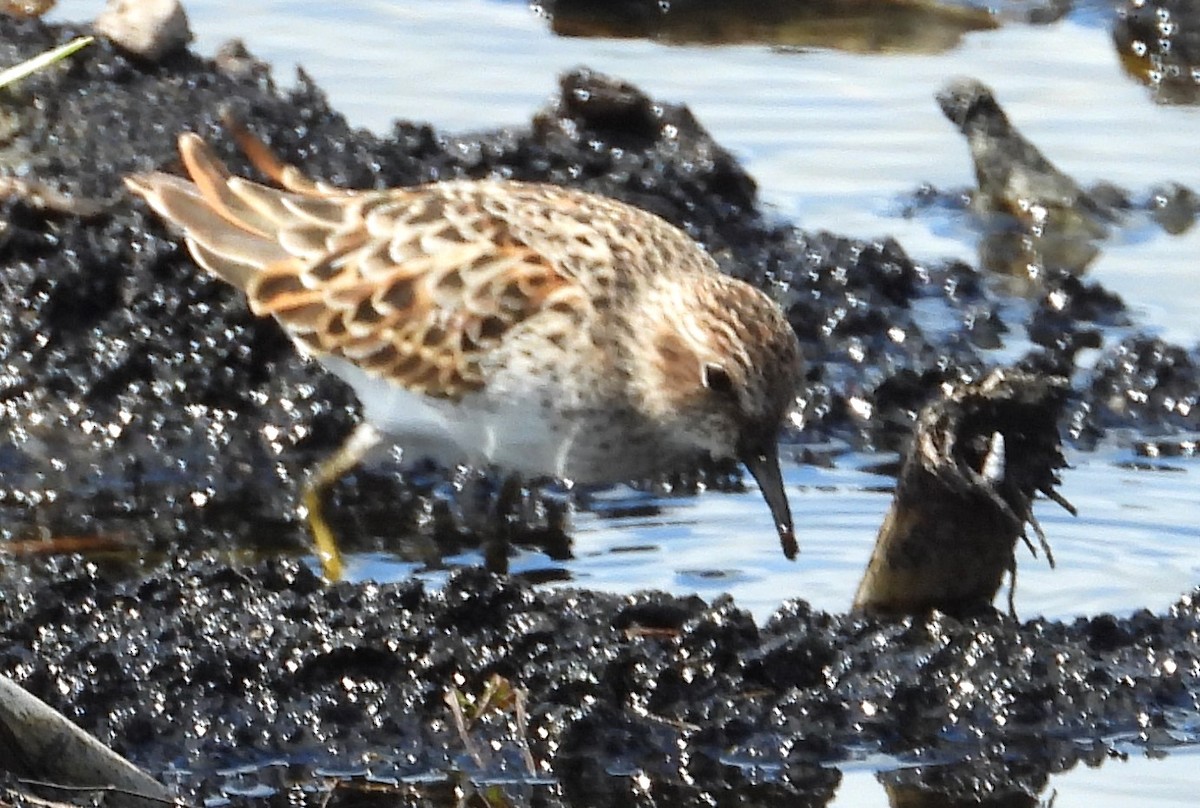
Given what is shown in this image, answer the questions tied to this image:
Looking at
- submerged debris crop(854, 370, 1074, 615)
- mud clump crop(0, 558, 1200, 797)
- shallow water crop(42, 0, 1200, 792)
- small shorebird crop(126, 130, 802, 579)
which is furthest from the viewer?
shallow water crop(42, 0, 1200, 792)

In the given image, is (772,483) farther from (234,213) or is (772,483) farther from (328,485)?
(234,213)

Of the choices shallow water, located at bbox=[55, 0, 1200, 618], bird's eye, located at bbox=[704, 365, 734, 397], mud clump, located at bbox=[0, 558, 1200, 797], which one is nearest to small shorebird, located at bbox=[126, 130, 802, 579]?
bird's eye, located at bbox=[704, 365, 734, 397]

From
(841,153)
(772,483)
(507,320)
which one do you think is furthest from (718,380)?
(841,153)

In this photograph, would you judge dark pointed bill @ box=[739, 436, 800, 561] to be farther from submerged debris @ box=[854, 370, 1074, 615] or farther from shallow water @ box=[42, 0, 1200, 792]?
submerged debris @ box=[854, 370, 1074, 615]

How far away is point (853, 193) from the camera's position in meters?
12.2

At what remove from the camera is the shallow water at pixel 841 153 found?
26.2 feet

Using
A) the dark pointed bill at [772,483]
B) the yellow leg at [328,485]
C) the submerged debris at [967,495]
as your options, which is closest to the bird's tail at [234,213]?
the yellow leg at [328,485]

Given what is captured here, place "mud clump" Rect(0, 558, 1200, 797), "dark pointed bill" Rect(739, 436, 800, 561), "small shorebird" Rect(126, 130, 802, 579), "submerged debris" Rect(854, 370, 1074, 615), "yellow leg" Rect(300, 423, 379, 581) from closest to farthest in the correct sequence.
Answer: "mud clump" Rect(0, 558, 1200, 797), "submerged debris" Rect(854, 370, 1074, 615), "dark pointed bill" Rect(739, 436, 800, 561), "small shorebird" Rect(126, 130, 802, 579), "yellow leg" Rect(300, 423, 379, 581)

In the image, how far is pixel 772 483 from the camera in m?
7.61

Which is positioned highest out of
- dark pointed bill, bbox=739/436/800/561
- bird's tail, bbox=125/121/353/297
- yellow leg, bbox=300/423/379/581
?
bird's tail, bbox=125/121/353/297

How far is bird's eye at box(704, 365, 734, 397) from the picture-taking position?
297 inches

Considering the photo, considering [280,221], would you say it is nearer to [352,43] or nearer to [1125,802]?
[1125,802]

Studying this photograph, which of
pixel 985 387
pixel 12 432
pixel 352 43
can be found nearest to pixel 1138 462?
pixel 985 387

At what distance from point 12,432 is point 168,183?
1.13 meters
